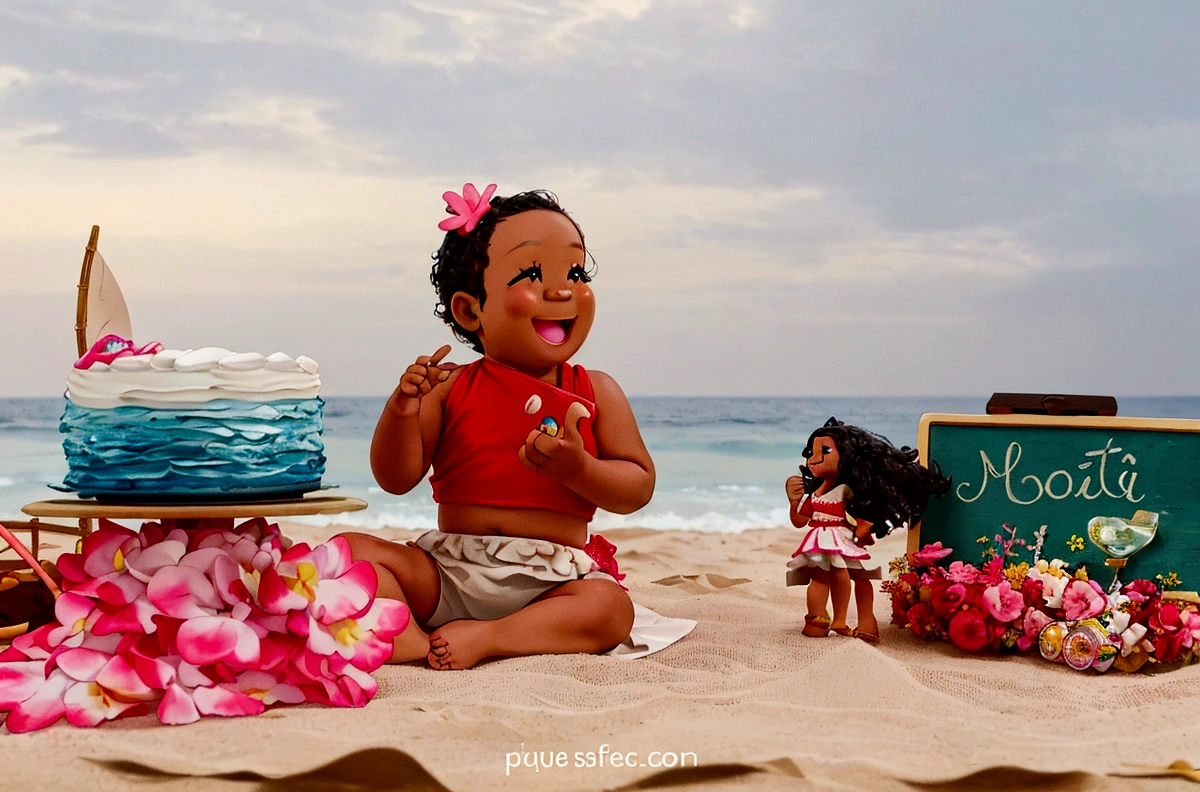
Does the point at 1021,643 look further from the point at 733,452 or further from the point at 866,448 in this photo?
the point at 733,452

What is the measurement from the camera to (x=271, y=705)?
2855 millimetres

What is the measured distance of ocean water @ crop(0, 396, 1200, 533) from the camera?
9.55 meters

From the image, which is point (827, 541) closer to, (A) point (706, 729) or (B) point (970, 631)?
(B) point (970, 631)

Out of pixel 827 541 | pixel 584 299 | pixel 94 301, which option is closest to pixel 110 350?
pixel 94 301

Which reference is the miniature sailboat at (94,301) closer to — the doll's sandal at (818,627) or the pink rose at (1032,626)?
the doll's sandal at (818,627)

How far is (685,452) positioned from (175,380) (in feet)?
37.7

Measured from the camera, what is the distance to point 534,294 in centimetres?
352

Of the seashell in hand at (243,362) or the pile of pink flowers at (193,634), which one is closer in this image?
the pile of pink flowers at (193,634)

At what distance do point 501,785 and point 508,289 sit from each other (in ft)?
5.51

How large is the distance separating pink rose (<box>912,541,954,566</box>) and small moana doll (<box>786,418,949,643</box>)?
126 mm

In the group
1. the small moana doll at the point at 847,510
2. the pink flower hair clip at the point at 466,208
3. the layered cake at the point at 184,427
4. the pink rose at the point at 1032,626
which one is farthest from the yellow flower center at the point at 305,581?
the pink rose at the point at 1032,626

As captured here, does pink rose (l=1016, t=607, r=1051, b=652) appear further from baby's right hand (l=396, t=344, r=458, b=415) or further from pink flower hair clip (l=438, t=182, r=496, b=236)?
pink flower hair clip (l=438, t=182, r=496, b=236)

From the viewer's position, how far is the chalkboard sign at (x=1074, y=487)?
139 inches

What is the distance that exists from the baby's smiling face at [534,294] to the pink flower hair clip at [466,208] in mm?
84
